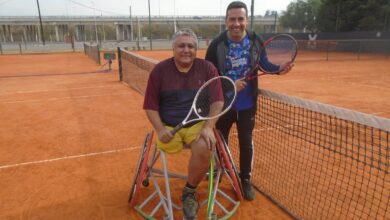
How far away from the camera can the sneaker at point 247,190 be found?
3561mm

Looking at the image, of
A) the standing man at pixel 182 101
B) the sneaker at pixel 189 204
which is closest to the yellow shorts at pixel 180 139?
the standing man at pixel 182 101

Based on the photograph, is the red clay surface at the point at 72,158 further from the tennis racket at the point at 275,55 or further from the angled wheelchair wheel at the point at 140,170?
the tennis racket at the point at 275,55

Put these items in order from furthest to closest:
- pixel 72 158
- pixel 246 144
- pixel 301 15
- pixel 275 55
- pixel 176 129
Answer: pixel 301 15 → pixel 72 158 → pixel 275 55 → pixel 246 144 → pixel 176 129

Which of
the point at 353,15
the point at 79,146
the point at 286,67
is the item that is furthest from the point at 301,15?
the point at 286,67

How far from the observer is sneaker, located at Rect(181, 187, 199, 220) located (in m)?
2.95

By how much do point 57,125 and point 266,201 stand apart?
4.72 meters

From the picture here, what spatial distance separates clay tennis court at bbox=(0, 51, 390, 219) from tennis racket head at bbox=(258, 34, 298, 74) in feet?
4.76

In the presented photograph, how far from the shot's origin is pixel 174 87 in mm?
3039

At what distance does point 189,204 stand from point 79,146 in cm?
299

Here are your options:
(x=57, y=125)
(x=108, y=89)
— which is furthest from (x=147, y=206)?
(x=108, y=89)

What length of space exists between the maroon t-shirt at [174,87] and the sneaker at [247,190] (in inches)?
44.9

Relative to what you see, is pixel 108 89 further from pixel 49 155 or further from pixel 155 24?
pixel 155 24

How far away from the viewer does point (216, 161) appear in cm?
351

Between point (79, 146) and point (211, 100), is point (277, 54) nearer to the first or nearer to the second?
point (211, 100)
